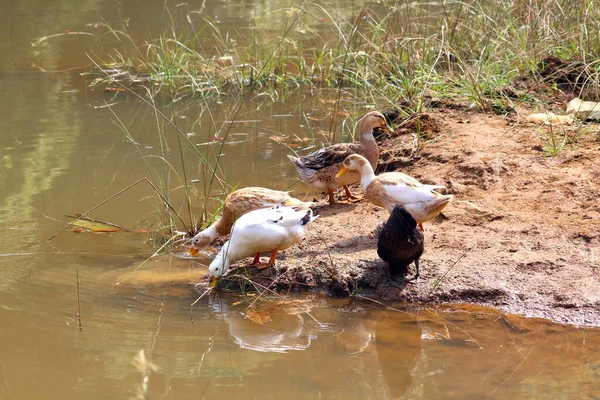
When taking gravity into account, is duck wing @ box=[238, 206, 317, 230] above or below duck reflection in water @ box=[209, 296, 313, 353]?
above

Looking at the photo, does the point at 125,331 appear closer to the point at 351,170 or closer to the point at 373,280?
the point at 373,280

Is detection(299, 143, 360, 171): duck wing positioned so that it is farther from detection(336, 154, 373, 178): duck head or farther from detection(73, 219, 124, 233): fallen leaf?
detection(73, 219, 124, 233): fallen leaf

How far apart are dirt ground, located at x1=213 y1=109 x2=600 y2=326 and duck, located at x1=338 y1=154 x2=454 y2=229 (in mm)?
257

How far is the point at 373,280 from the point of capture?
210 inches

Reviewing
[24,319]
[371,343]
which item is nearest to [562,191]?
[371,343]

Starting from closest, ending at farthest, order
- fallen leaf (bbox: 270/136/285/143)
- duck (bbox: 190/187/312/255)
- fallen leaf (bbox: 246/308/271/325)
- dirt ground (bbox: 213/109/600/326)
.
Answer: fallen leaf (bbox: 246/308/271/325) → dirt ground (bbox: 213/109/600/326) → duck (bbox: 190/187/312/255) → fallen leaf (bbox: 270/136/285/143)

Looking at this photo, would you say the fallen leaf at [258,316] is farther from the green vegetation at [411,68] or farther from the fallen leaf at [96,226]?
the fallen leaf at [96,226]

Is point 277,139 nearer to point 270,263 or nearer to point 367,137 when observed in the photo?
point 367,137

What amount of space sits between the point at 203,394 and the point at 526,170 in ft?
12.6

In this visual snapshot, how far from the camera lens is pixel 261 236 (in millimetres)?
5457

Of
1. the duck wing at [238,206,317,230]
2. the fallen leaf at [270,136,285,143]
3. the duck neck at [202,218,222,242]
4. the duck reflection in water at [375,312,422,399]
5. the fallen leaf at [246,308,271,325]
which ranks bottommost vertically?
the fallen leaf at [270,136,285,143]

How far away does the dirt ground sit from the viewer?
16.7ft

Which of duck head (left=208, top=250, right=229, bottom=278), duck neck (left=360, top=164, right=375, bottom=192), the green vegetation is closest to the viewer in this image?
duck head (left=208, top=250, right=229, bottom=278)

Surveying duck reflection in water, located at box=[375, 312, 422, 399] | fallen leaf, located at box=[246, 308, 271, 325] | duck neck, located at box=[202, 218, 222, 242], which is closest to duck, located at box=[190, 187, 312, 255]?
duck neck, located at box=[202, 218, 222, 242]
